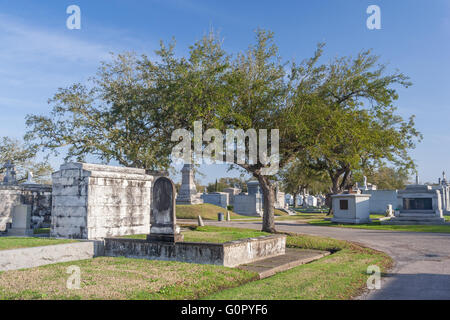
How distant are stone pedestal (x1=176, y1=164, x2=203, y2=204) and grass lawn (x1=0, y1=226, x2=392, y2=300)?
993 inches

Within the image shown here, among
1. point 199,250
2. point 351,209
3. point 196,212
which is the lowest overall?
point 196,212

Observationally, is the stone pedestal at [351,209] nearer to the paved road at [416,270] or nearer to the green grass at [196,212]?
the green grass at [196,212]

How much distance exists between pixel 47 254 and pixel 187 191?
25.9 m

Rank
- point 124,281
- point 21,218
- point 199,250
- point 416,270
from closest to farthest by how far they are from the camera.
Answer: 1. point 124,281
2. point 416,270
3. point 199,250
4. point 21,218

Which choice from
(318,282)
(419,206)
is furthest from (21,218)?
(419,206)

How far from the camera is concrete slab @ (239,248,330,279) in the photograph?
32.1ft

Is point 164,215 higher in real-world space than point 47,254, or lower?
higher

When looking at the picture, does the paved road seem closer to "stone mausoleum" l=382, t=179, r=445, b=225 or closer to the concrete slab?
the concrete slab

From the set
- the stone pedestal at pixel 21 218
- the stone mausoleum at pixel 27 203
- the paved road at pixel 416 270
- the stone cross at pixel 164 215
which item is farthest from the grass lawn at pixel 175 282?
the stone mausoleum at pixel 27 203

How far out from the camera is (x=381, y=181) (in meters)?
62.2

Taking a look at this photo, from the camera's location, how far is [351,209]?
2941 cm

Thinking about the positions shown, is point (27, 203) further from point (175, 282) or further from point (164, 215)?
point (175, 282)
